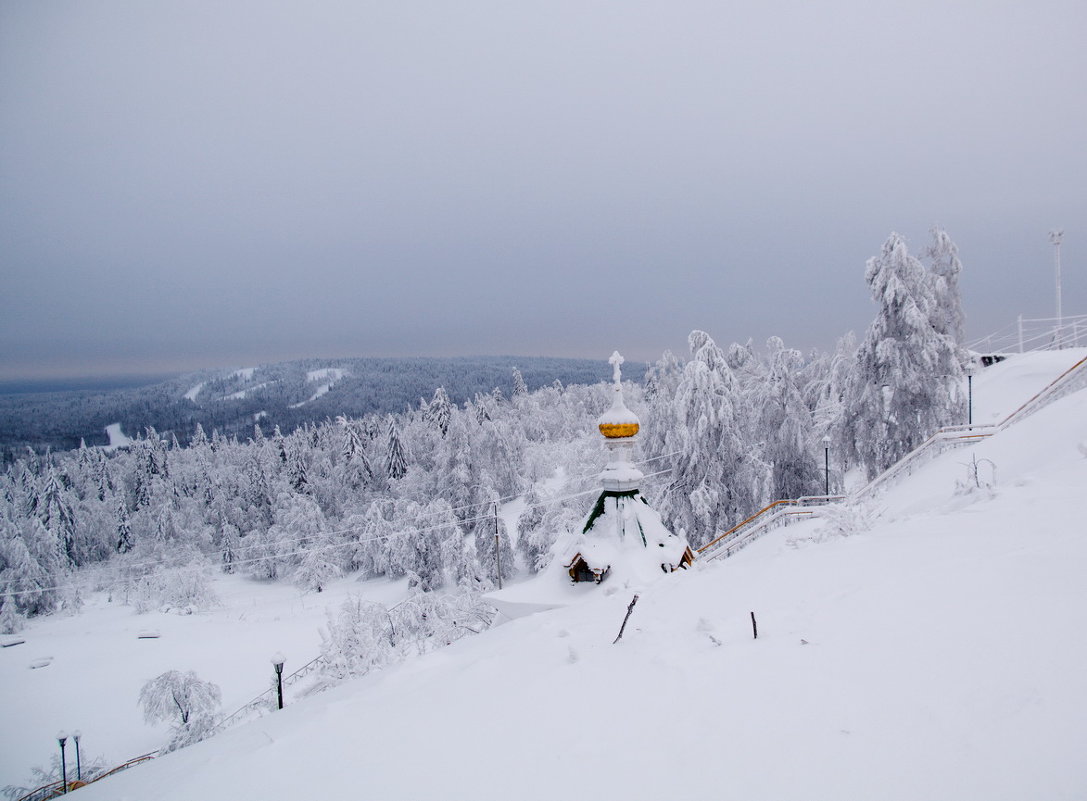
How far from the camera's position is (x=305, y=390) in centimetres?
13850

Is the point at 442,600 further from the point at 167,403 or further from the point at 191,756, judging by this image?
the point at 167,403

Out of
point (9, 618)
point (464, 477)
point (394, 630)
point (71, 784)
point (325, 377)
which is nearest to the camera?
point (71, 784)

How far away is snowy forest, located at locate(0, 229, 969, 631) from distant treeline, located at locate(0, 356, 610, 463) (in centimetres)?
839

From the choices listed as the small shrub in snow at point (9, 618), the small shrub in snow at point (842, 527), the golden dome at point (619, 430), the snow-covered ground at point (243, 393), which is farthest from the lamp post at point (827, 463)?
the snow-covered ground at point (243, 393)

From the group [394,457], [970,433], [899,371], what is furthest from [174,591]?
[970,433]

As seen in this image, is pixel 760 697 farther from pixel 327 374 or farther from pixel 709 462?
pixel 327 374

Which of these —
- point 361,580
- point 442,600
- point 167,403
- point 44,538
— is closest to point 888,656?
point 442,600

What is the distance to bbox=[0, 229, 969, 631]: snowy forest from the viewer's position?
1855 centimetres

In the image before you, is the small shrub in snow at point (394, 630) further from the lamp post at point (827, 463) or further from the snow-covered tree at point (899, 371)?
the snow-covered tree at point (899, 371)

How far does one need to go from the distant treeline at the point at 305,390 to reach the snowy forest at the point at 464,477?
8394 mm

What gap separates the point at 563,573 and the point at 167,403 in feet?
316

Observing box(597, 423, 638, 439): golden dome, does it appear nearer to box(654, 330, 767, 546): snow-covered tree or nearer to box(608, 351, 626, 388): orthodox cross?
box(608, 351, 626, 388): orthodox cross

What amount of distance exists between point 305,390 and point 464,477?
Result: 11531 cm

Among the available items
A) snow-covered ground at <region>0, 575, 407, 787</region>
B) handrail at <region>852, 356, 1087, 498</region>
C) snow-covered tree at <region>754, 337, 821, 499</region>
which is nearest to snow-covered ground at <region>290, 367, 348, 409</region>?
snow-covered ground at <region>0, 575, 407, 787</region>
